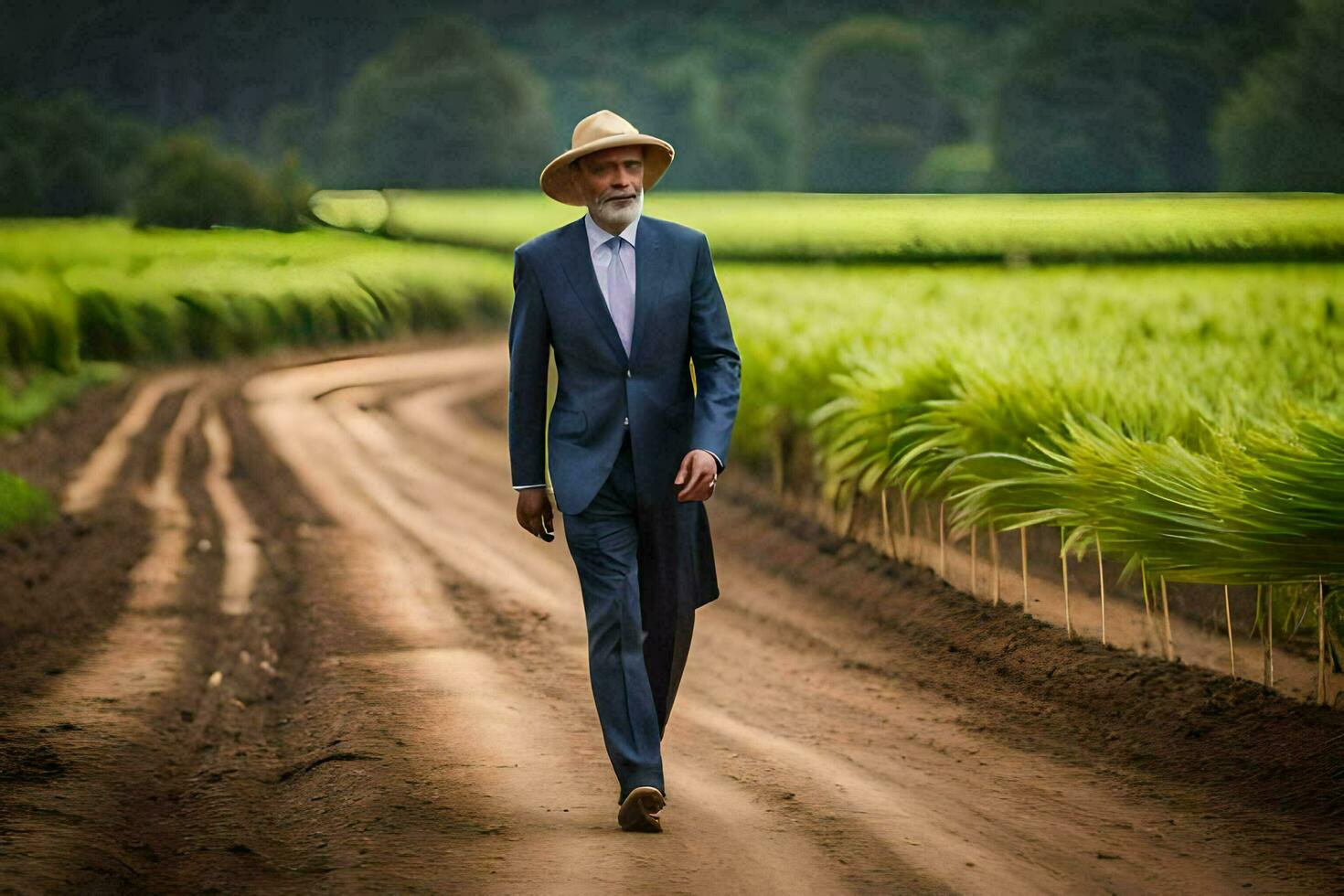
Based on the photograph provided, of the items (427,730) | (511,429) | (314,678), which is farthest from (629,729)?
(314,678)

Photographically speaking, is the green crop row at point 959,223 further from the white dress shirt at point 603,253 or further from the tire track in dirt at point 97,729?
the white dress shirt at point 603,253

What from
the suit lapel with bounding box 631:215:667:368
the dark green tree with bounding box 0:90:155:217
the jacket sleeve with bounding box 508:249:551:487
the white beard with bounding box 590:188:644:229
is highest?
the dark green tree with bounding box 0:90:155:217

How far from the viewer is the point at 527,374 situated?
4.13m

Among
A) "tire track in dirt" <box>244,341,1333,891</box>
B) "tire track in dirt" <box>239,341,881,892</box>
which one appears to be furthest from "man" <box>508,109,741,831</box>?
"tire track in dirt" <box>244,341,1333,891</box>

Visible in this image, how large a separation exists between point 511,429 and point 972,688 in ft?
8.75

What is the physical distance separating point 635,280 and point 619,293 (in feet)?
0.18

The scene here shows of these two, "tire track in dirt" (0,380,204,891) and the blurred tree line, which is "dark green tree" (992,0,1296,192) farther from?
"tire track in dirt" (0,380,204,891)

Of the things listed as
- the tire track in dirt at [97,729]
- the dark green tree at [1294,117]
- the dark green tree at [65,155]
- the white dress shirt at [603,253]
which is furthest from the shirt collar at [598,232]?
the dark green tree at [65,155]

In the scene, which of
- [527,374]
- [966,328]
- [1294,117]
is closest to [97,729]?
[527,374]

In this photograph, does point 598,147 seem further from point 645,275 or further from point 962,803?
point 962,803

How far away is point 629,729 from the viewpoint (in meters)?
4.01

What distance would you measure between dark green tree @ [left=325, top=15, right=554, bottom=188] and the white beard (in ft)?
25.4

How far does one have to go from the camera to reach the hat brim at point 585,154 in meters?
3.98

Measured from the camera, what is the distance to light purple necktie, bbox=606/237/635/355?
412 centimetres
